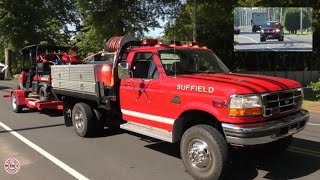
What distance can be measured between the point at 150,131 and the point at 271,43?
21642 mm

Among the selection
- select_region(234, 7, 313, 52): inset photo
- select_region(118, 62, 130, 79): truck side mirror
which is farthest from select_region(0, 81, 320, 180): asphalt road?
select_region(234, 7, 313, 52): inset photo

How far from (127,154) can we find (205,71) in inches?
85.2

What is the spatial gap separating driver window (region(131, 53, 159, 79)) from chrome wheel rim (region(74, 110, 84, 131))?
2.40 meters

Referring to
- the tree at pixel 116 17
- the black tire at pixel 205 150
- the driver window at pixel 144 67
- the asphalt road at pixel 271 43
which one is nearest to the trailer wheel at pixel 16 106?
the driver window at pixel 144 67

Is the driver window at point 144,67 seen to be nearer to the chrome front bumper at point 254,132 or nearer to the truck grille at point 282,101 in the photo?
the chrome front bumper at point 254,132

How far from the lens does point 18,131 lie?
10.9 metres

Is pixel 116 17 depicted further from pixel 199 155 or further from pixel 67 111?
pixel 199 155

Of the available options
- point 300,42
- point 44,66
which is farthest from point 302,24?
point 44,66

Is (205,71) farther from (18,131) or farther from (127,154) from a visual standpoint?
(18,131)

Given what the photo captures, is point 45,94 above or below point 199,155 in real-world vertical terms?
above

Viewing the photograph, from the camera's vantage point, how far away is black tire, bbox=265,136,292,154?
765cm

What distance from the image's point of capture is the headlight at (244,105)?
236 inches

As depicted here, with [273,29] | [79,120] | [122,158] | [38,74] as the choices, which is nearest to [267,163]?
[122,158]

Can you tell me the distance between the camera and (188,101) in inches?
263
